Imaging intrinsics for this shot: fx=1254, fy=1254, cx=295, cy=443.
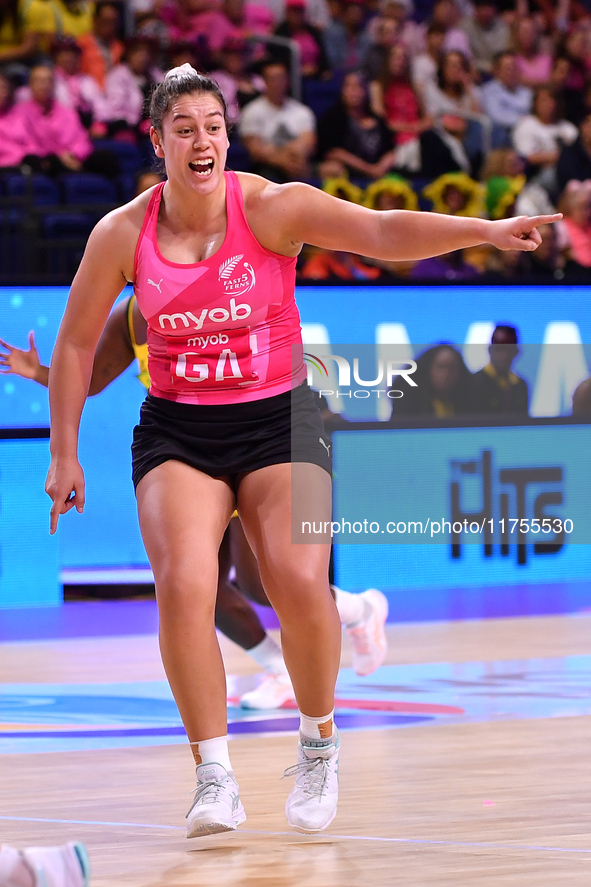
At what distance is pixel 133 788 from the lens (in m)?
3.55

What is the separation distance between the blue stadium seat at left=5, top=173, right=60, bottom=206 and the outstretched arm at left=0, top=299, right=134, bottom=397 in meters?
4.10

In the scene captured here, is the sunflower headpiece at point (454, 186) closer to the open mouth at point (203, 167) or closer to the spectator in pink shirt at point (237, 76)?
the spectator in pink shirt at point (237, 76)

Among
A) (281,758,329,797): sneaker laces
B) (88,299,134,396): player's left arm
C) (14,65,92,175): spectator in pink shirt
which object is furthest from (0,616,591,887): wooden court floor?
(14,65,92,175): spectator in pink shirt

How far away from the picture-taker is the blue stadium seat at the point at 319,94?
33.0 feet

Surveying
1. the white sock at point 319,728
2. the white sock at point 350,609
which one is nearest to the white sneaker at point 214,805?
the white sock at point 319,728

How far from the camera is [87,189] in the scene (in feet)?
27.1

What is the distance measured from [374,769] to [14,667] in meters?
2.38

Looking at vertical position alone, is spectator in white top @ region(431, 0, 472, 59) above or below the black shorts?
above

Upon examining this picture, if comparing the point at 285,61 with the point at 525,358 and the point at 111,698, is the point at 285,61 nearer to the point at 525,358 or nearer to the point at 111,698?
the point at 525,358

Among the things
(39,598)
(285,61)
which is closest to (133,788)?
(39,598)

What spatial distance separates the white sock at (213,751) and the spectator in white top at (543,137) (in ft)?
24.4

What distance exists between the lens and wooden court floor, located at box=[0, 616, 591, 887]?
268cm

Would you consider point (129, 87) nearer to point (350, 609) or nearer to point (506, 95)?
point (506, 95)

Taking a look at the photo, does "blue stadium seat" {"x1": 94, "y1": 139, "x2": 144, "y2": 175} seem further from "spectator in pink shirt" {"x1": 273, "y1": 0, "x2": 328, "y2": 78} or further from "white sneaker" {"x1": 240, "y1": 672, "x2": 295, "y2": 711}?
"white sneaker" {"x1": 240, "y1": 672, "x2": 295, "y2": 711}
